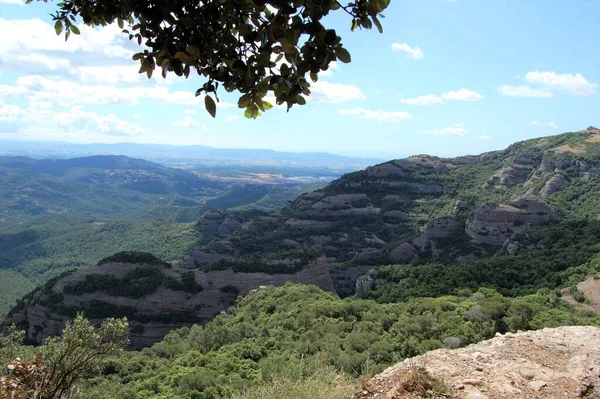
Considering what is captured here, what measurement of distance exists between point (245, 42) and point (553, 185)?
73.0 meters

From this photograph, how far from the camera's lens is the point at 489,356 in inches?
269

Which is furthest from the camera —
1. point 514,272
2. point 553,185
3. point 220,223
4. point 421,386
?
point 220,223

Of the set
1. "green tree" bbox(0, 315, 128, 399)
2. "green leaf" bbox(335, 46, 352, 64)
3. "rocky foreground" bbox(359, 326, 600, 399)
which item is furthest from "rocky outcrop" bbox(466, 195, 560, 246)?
"green leaf" bbox(335, 46, 352, 64)

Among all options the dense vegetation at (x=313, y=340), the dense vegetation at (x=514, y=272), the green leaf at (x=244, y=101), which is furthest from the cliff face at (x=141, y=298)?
the green leaf at (x=244, y=101)

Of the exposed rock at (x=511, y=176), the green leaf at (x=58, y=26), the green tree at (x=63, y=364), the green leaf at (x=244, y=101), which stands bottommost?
the green tree at (x=63, y=364)

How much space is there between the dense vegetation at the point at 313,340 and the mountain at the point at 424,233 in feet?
28.8

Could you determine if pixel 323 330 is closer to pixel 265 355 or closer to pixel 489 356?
pixel 265 355

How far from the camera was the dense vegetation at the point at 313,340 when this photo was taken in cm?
1426

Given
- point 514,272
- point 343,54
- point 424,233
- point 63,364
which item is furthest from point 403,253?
point 343,54

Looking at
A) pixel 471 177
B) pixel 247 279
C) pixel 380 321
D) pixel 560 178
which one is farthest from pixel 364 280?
pixel 471 177

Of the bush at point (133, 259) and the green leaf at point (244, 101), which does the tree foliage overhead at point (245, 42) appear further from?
the bush at point (133, 259)

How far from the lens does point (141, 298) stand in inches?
1350

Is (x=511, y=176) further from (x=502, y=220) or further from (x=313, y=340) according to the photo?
(x=313, y=340)

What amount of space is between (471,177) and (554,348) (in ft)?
274
